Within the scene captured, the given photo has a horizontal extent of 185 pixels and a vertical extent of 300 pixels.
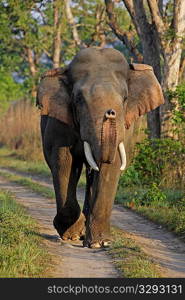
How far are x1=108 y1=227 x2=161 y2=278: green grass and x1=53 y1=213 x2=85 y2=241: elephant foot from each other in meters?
0.47

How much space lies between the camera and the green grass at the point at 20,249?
7.38 m

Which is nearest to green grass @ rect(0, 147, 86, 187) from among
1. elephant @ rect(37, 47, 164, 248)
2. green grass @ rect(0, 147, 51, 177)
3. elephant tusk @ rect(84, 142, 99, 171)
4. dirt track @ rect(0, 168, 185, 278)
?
green grass @ rect(0, 147, 51, 177)

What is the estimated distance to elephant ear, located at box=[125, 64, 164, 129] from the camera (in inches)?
389

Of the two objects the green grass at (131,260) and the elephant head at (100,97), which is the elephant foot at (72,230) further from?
the elephant head at (100,97)

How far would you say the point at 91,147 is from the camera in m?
8.92

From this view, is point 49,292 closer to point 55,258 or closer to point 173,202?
point 55,258

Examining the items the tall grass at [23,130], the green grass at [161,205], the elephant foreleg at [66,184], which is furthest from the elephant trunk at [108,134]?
the tall grass at [23,130]

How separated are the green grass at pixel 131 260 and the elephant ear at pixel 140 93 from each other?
148 cm

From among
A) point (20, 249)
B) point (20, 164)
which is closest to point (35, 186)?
point (20, 164)

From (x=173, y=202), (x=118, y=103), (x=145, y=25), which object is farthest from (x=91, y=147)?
(x=145, y=25)

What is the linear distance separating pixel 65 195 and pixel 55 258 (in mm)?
1497

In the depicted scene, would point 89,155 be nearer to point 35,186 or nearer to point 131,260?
point 131,260

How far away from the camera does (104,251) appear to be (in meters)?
9.26

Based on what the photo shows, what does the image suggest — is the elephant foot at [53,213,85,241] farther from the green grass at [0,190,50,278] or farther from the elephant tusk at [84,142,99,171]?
the elephant tusk at [84,142,99,171]
